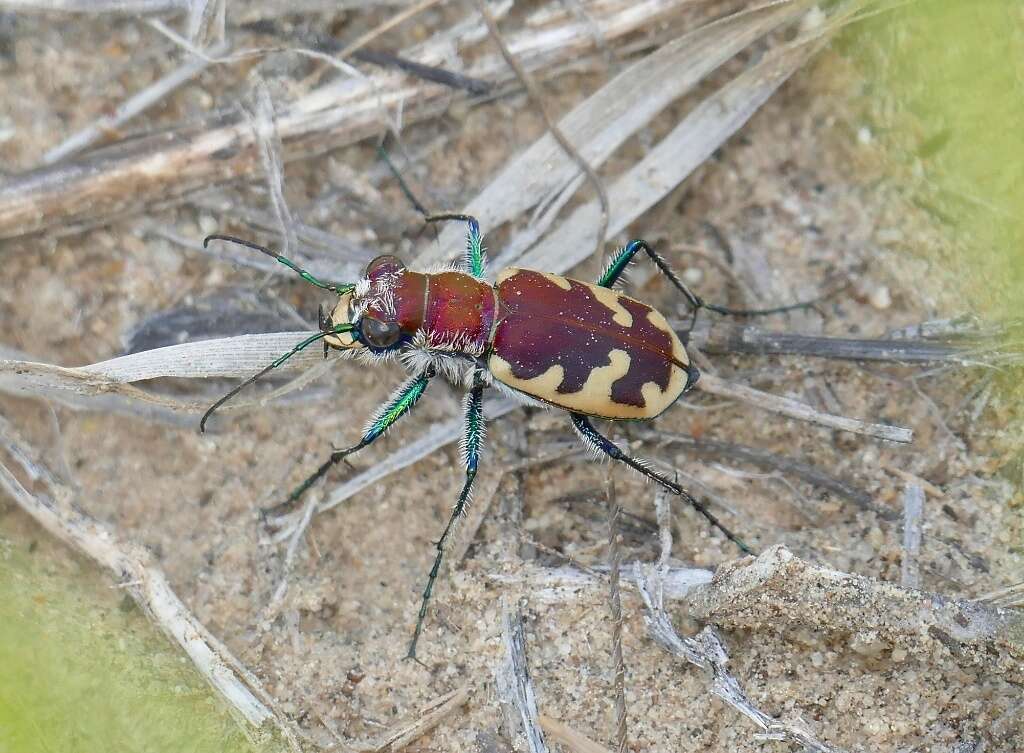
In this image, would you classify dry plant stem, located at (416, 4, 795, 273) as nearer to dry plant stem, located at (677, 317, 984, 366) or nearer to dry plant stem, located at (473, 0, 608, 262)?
dry plant stem, located at (473, 0, 608, 262)

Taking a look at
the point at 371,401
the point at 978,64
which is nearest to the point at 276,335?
the point at 371,401

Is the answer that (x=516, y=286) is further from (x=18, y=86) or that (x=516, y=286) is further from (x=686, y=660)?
(x=18, y=86)

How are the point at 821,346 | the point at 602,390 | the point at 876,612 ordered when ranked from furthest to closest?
the point at 821,346 → the point at 602,390 → the point at 876,612

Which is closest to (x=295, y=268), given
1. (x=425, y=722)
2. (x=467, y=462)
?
(x=467, y=462)

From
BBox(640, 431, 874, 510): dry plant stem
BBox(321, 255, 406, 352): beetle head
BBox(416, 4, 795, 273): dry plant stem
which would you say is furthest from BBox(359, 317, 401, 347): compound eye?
BBox(640, 431, 874, 510): dry plant stem

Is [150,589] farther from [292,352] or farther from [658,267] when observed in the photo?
[658,267]

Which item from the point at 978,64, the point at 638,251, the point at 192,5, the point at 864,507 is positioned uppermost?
the point at 192,5
